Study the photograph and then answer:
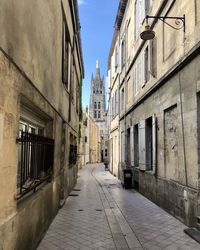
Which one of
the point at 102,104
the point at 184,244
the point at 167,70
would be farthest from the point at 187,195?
the point at 102,104

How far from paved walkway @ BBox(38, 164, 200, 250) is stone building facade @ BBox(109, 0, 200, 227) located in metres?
0.54

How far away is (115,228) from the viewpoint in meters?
6.71

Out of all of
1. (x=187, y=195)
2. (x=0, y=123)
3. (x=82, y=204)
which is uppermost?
(x=0, y=123)

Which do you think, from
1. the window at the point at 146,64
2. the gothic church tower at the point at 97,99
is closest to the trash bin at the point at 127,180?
the window at the point at 146,64

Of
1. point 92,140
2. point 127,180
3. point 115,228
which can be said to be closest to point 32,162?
point 115,228

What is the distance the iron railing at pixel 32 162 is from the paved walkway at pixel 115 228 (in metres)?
1.24

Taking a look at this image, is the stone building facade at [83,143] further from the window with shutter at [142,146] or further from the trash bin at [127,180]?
the window with shutter at [142,146]

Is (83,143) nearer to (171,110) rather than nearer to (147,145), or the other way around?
(147,145)

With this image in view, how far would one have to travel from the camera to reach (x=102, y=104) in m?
100

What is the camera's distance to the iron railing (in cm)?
439

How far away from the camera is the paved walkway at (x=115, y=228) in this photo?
5.51m

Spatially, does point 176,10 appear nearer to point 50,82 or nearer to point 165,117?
point 165,117

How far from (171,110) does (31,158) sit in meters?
4.83

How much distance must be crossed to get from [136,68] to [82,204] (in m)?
7.24
